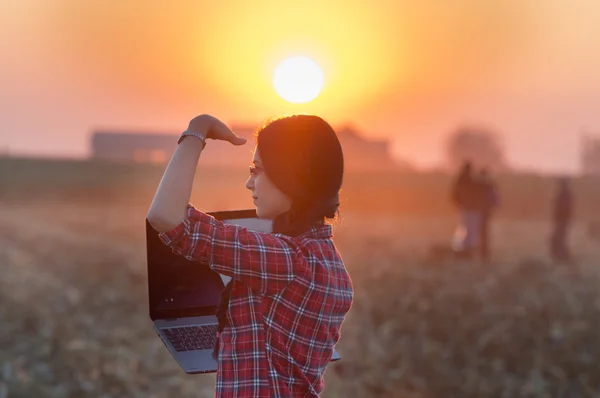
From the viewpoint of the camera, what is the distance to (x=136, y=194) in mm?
50969

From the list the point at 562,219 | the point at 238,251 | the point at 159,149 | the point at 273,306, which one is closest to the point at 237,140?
the point at 238,251

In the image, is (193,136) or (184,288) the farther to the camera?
(184,288)

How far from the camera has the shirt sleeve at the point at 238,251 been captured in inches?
86.7

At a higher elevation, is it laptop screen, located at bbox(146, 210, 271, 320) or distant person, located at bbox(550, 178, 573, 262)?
laptop screen, located at bbox(146, 210, 271, 320)

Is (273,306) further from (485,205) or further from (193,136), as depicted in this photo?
(485,205)

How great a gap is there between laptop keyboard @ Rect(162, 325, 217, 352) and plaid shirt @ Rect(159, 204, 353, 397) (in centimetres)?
35

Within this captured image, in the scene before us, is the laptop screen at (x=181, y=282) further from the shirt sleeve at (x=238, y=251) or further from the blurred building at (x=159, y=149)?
the blurred building at (x=159, y=149)

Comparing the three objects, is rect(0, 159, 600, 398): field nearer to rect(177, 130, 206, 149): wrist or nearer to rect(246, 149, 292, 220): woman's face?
rect(246, 149, 292, 220): woman's face

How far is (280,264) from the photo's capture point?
2275 mm

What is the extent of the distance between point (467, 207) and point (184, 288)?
12.7 metres

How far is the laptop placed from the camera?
114 inches

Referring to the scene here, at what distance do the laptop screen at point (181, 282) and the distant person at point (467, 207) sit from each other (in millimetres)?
11995

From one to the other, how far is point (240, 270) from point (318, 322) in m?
0.32

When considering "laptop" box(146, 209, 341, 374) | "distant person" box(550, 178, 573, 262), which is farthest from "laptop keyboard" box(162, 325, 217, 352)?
"distant person" box(550, 178, 573, 262)
